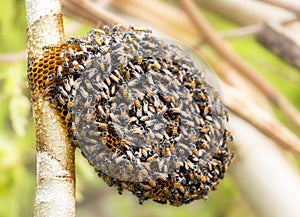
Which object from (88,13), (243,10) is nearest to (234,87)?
(243,10)

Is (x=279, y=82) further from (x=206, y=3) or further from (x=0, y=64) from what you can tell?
(x=0, y=64)

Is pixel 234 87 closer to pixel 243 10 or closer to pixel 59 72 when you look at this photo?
pixel 243 10

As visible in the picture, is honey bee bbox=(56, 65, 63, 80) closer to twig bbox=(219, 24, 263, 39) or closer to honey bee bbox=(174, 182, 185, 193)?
honey bee bbox=(174, 182, 185, 193)

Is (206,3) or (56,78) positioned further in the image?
(206,3)

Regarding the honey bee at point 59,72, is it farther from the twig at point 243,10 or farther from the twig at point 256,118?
the twig at point 243,10

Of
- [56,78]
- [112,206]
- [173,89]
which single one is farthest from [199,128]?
[112,206]

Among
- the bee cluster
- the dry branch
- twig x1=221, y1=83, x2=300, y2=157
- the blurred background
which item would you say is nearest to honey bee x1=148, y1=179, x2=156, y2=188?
the bee cluster
